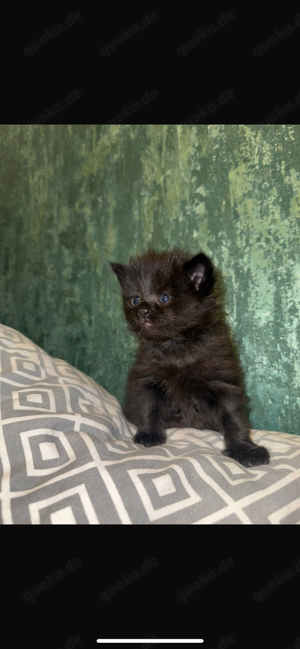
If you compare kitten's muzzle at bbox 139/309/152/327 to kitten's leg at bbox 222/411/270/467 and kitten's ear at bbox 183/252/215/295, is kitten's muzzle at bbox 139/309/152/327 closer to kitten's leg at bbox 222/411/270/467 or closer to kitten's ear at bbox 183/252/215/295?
kitten's ear at bbox 183/252/215/295

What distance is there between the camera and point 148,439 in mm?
1640

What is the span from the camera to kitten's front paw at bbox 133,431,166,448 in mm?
1626

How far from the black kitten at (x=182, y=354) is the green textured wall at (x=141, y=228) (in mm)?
437

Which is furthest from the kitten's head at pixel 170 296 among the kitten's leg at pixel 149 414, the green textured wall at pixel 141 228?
the green textured wall at pixel 141 228

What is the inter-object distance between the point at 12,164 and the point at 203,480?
7.92 feet

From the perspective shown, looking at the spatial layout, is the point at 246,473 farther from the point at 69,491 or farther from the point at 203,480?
the point at 69,491

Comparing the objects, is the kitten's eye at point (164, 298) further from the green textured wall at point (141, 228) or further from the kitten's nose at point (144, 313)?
the green textured wall at point (141, 228)

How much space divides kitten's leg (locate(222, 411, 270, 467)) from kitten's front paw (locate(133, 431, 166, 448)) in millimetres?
251

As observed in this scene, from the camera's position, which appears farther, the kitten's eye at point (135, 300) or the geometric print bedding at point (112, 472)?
the kitten's eye at point (135, 300)

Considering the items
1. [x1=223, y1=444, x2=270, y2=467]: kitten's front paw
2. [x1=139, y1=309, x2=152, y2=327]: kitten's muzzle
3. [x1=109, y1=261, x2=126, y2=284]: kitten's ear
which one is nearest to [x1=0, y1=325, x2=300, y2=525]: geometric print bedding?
[x1=223, y1=444, x2=270, y2=467]: kitten's front paw

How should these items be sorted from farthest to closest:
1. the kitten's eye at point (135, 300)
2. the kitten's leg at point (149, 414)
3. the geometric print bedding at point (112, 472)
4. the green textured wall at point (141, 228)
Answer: the green textured wall at point (141, 228), the kitten's leg at point (149, 414), the kitten's eye at point (135, 300), the geometric print bedding at point (112, 472)

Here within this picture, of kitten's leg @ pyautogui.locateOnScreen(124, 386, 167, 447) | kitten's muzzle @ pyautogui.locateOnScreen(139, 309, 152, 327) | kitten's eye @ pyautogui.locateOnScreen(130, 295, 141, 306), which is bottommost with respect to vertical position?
kitten's leg @ pyautogui.locateOnScreen(124, 386, 167, 447)

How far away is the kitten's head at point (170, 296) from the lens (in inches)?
59.4

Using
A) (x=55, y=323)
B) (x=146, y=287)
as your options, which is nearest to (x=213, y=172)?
(x=146, y=287)
